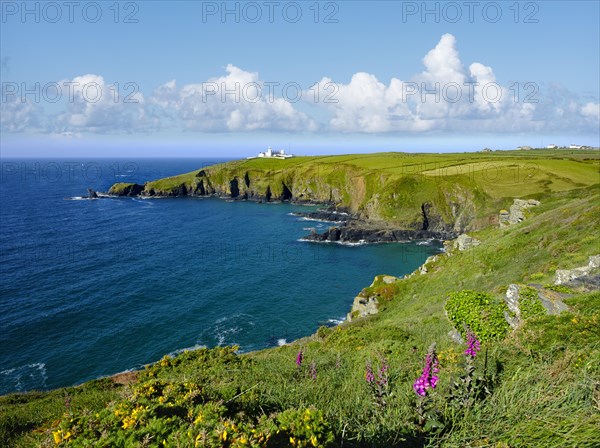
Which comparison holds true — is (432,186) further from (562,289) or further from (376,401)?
(376,401)

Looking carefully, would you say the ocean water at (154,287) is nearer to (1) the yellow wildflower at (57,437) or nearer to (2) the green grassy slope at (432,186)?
(2) the green grassy slope at (432,186)

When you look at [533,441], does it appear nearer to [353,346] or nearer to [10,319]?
[353,346]

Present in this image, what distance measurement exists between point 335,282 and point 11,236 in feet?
265

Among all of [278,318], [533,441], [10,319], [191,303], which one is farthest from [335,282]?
[533,441]

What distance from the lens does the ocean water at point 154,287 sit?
41.1 meters

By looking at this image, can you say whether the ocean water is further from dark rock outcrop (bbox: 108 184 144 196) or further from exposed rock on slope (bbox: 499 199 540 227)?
dark rock outcrop (bbox: 108 184 144 196)

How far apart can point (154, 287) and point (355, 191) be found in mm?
83442

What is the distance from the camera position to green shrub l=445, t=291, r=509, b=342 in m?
14.9

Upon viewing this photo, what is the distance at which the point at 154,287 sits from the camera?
5844 cm

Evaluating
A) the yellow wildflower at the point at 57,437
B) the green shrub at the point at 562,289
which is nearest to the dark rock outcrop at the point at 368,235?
the green shrub at the point at 562,289

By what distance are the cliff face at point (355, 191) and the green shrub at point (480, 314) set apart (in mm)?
81317

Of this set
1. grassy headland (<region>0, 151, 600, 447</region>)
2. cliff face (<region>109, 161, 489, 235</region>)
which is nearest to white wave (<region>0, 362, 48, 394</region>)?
grassy headland (<region>0, 151, 600, 447</region>)

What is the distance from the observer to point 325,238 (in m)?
88.6

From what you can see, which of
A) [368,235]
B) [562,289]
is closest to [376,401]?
[562,289]
